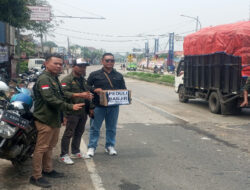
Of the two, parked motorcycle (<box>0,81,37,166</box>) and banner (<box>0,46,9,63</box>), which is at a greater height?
banner (<box>0,46,9,63</box>)

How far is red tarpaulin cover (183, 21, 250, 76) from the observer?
10.0 metres

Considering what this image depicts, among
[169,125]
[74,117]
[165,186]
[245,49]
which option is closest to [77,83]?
[74,117]

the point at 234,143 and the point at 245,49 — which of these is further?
the point at 245,49

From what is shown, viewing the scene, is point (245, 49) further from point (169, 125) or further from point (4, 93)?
point (4, 93)

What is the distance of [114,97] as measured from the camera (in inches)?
224

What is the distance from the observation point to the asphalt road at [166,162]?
14.9 feet

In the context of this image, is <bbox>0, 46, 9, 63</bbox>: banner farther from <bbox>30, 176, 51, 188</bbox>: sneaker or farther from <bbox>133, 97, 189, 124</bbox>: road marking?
<bbox>30, 176, 51, 188</bbox>: sneaker

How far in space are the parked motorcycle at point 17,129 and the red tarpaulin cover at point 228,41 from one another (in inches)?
289

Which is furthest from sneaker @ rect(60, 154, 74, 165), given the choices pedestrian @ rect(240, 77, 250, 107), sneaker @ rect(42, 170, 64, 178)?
pedestrian @ rect(240, 77, 250, 107)

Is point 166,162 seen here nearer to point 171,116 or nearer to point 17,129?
point 17,129

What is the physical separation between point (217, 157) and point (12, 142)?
3.54m

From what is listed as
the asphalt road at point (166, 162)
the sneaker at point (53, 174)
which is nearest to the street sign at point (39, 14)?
the asphalt road at point (166, 162)

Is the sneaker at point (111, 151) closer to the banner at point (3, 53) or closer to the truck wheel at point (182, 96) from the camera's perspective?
the truck wheel at point (182, 96)

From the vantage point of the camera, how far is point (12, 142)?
14.1 ft
